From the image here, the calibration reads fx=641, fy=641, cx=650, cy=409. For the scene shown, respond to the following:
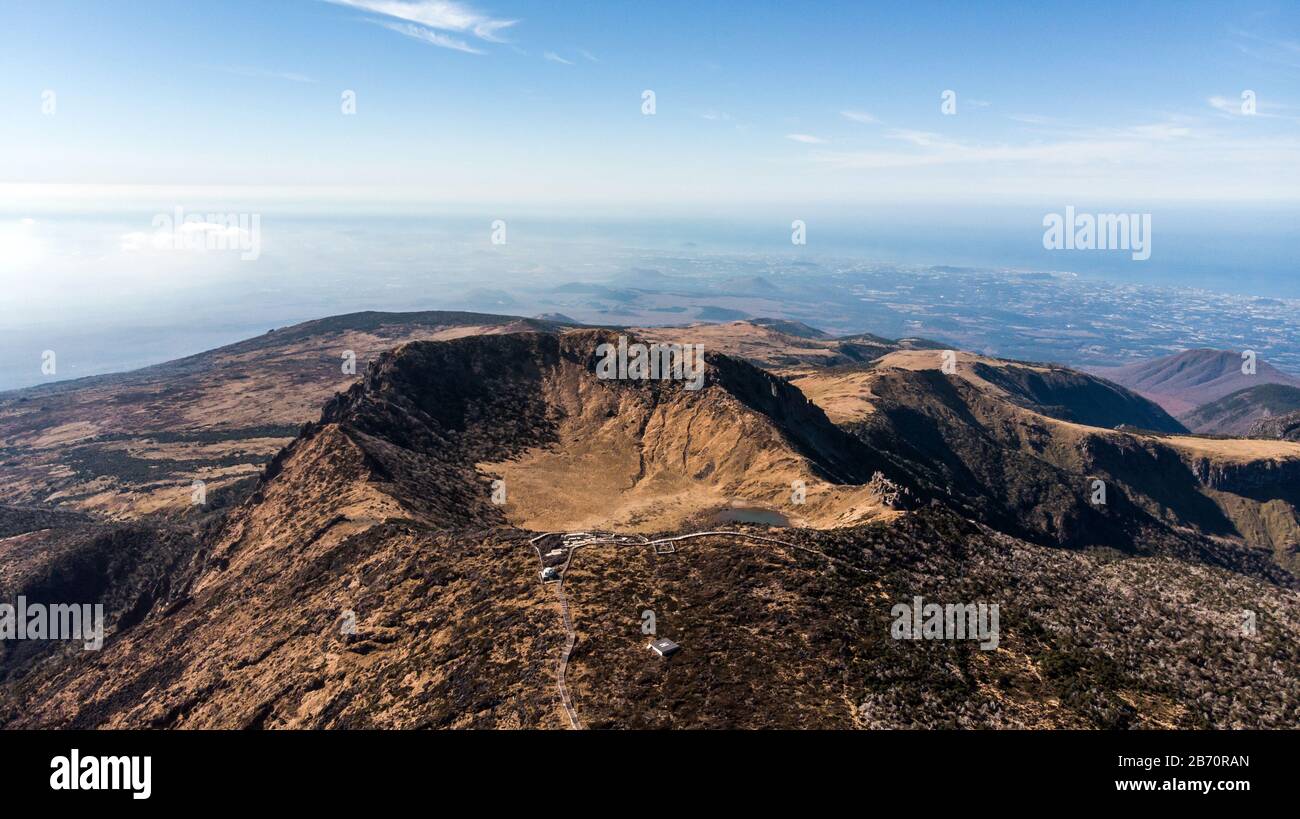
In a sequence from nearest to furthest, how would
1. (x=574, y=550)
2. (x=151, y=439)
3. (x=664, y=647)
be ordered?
(x=664, y=647), (x=574, y=550), (x=151, y=439)

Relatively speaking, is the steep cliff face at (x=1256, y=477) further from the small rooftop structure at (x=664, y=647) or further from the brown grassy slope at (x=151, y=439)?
the brown grassy slope at (x=151, y=439)

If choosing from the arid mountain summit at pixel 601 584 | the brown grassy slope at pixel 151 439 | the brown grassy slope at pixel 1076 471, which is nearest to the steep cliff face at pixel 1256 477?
the brown grassy slope at pixel 1076 471

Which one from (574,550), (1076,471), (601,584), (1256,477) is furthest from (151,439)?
(1256,477)

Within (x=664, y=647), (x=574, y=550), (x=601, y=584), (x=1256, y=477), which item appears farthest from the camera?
(x=1256, y=477)

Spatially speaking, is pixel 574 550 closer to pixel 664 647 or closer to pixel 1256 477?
pixel 664 647

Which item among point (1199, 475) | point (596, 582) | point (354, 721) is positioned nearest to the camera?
point (354, 721)

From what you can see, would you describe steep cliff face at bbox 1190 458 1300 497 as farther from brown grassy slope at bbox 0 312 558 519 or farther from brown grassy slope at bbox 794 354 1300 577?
brown grassy slope at bbox 0 312 558 519

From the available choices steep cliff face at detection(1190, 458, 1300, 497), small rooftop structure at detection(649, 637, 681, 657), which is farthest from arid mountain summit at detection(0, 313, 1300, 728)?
steep cliff face at detection(1190, 458, 1300, 497)

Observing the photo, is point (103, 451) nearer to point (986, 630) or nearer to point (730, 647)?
point (730, 647)
